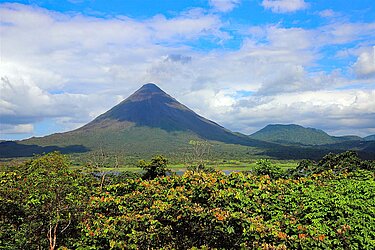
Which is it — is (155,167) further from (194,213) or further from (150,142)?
(150,142)

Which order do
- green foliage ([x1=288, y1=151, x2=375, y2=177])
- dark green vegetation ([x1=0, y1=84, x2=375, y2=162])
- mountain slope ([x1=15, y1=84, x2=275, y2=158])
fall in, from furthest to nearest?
mountain slope ([x1=15, y1=84, x2=275, y2=158]) < dark green vegetation ([x1=0, y1=84, x2=375, y2=162]) < green foliage ([x1=288, y1=151, x2=375, y2=177])

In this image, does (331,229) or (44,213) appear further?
(44,213)

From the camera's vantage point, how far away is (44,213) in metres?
11.2

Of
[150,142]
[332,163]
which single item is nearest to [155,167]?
[332,163]

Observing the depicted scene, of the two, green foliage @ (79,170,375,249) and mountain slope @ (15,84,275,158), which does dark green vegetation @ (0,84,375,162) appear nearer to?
mountain slope @ (15,84,275,158)

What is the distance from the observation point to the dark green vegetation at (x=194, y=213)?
7.83 m

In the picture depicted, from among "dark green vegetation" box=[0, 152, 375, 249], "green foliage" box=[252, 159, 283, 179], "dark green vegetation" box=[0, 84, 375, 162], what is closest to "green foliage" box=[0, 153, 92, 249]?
"dark green vegetation" box=[0, 152, 375, 249]

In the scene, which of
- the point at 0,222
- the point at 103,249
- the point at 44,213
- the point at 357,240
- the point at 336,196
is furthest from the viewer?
the point at 0,222

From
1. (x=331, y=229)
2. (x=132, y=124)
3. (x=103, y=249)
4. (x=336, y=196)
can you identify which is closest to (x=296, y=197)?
(x=336, y=196)

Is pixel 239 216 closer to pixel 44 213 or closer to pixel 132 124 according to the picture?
pixel 44 213

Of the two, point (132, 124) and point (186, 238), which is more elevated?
point (132, 124)

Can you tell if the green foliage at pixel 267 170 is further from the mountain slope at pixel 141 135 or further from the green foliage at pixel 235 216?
the mountain slope at pixel 141 135

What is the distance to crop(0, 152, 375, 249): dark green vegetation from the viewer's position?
7832 millimetres

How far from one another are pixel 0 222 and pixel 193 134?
16060 centimetres
